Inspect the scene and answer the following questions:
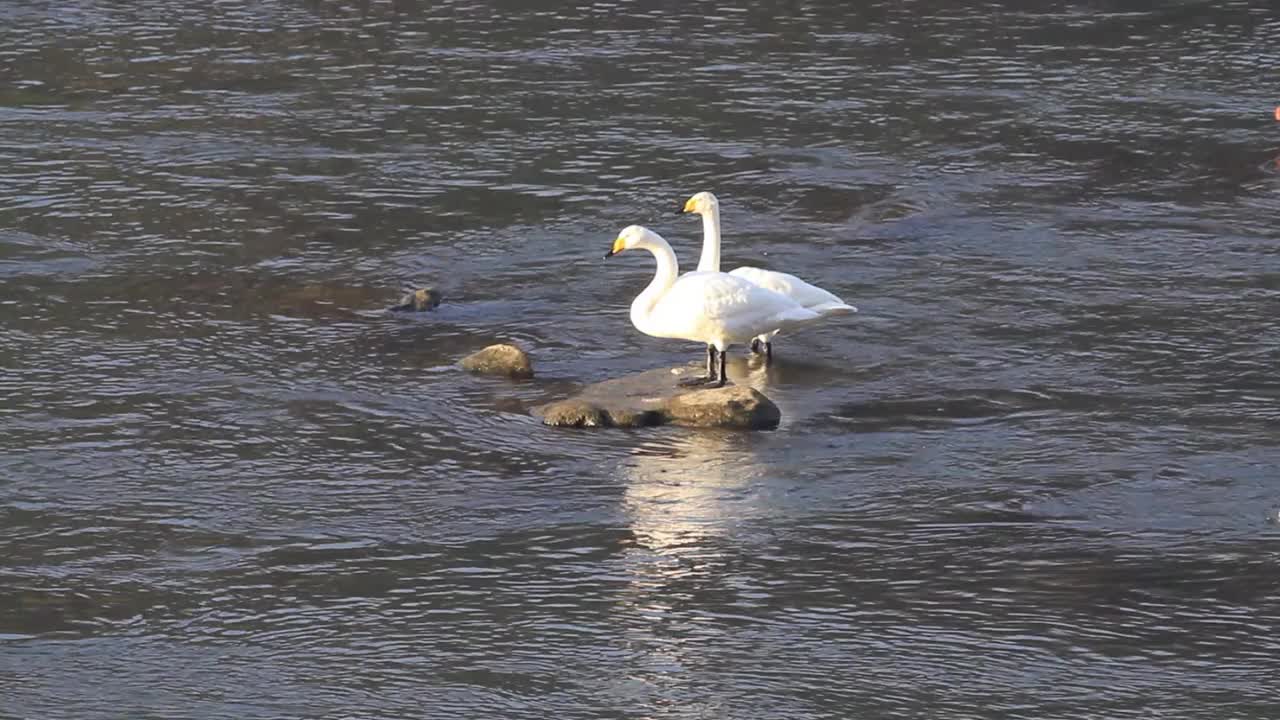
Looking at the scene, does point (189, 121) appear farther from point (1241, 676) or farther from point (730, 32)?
point (1241, 676)

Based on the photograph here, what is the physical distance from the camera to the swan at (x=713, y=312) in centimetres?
1497

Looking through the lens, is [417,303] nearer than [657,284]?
No

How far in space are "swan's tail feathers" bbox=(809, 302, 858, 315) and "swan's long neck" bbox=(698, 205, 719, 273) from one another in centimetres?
106

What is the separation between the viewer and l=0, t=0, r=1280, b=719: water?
10.9m

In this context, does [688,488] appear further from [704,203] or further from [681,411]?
[704,203]

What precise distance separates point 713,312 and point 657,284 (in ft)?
2.13

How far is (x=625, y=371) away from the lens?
51.1 ft

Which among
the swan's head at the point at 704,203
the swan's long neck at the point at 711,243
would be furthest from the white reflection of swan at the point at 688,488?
the swan's head at the point at 704,203

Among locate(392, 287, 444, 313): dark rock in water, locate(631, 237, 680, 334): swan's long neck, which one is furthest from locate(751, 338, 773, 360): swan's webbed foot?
locate(392, 287, 444, 313): dark rock in water

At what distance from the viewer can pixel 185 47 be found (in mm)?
26234

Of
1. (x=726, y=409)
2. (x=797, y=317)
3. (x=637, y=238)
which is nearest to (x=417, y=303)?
(x=637, y=238)

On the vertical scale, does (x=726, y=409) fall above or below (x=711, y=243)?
below

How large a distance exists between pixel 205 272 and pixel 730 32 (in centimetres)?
1038

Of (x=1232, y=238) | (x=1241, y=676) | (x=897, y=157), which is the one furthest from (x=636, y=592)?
(x=897, y=157)
